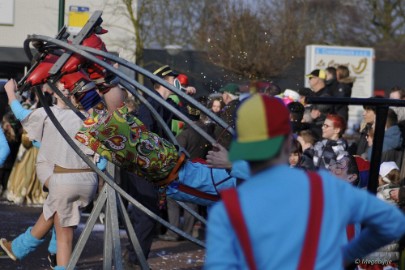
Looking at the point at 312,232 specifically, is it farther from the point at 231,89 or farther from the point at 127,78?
the point at 231,89

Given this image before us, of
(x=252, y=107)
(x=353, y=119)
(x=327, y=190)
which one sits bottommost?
(x=353, y=119)

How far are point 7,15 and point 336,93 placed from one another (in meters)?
14.9

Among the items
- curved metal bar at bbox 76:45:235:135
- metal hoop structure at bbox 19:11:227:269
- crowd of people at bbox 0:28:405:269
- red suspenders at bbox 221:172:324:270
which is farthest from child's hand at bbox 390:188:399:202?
red suspenders at bbox 221:172:324:270

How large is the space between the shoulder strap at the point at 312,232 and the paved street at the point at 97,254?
5.63m

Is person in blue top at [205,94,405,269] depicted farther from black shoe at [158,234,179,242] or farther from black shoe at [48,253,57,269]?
black shoe at [158,234,179,242]

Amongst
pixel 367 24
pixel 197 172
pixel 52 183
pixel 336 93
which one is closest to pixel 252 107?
pixel 197 172

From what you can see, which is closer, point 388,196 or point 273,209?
point 273,209

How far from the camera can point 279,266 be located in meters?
3.28

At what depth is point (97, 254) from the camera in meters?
10.0

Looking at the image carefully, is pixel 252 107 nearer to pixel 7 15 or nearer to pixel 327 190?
pixel 327 190

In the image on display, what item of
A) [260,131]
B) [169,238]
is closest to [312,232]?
[260,131]

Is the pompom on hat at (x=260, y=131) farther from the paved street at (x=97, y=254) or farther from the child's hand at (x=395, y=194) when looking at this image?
the paved street at (x=97, y=254)

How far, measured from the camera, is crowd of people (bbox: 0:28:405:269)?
10.8ft

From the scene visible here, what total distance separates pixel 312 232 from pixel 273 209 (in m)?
0.16
